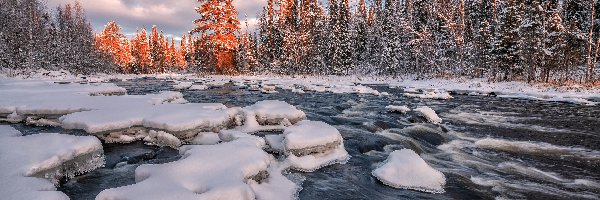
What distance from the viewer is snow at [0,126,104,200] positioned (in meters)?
3.62

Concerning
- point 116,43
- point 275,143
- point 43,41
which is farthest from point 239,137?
point 116,43

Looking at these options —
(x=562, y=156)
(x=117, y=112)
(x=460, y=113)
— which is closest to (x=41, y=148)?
(x=117, y=112)

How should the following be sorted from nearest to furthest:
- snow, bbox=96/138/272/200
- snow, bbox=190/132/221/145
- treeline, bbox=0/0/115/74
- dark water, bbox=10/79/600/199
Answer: snow, bbox=96/138/272/200
dark water, bbox=10/79/600/199
snow, bbox=190/132/221/145
treeline, bbox=0/0/115/74

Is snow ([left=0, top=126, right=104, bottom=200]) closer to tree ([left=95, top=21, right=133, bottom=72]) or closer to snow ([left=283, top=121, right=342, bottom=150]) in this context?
snow ([left=283, top=121, right=342, bottom=150])

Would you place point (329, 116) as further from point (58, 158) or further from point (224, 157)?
point (58, 158)

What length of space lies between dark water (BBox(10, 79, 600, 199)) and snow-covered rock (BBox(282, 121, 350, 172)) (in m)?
0.23

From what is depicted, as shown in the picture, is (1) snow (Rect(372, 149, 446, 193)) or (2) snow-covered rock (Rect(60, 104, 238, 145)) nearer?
(1) snow (Rect(372, 149, 446, 193))

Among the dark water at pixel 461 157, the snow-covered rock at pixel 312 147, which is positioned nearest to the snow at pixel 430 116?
the dark water at pixel 461 157

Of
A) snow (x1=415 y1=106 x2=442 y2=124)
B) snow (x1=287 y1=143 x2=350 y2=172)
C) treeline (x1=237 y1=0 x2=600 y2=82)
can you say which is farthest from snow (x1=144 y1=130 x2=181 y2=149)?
treeline (x1=237 y1=0 x2=600 y2=82)

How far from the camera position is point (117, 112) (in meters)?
7.23

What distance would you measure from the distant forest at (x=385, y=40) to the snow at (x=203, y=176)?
93.3ft

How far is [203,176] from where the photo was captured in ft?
13.3

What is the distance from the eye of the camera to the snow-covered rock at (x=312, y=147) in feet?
18.4

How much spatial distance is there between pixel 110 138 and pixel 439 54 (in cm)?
3449
